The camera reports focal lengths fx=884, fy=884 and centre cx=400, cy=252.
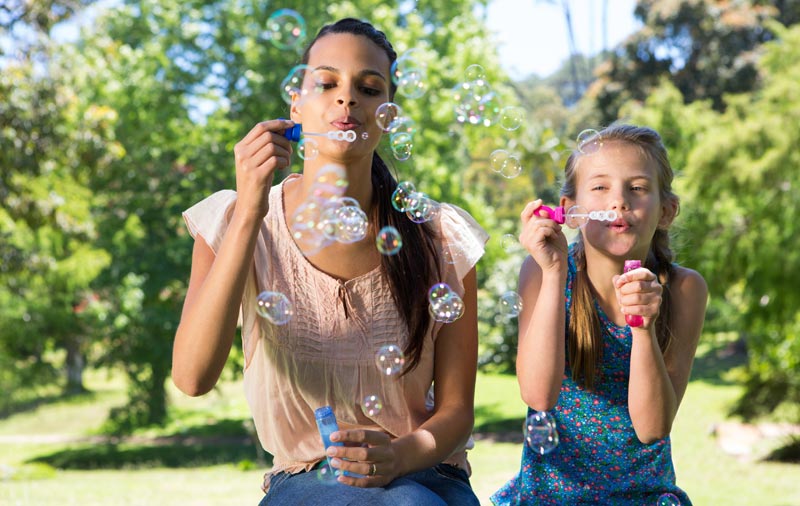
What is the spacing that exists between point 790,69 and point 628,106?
31.8 feet

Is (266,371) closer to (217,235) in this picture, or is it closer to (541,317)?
(217,235)

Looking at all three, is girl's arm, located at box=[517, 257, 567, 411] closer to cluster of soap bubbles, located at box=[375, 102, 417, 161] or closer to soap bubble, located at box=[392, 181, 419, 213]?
soap bubble, located at box=[392, 181, 419, 213]

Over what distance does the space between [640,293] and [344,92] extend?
2.67ft

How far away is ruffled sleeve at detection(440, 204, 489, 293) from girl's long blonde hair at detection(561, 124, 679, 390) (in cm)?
26

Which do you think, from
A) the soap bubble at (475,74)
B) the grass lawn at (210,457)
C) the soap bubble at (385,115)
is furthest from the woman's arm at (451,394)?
the grass lawn at (210,457)

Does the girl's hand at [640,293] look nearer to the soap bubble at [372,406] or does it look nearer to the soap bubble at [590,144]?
the soap bubble at [590,144]

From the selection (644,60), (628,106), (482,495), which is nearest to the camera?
(482,495)

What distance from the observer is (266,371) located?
2.06m

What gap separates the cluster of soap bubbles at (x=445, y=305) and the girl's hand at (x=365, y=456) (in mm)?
412

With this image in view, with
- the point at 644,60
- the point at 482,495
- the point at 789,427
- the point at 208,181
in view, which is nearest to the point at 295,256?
the point at 482,495

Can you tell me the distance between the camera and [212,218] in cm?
209

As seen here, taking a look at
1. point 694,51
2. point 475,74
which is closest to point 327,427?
point 475,74

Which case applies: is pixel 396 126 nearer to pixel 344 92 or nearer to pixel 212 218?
pixel 344 92

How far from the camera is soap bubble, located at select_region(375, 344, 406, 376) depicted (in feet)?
6.75
